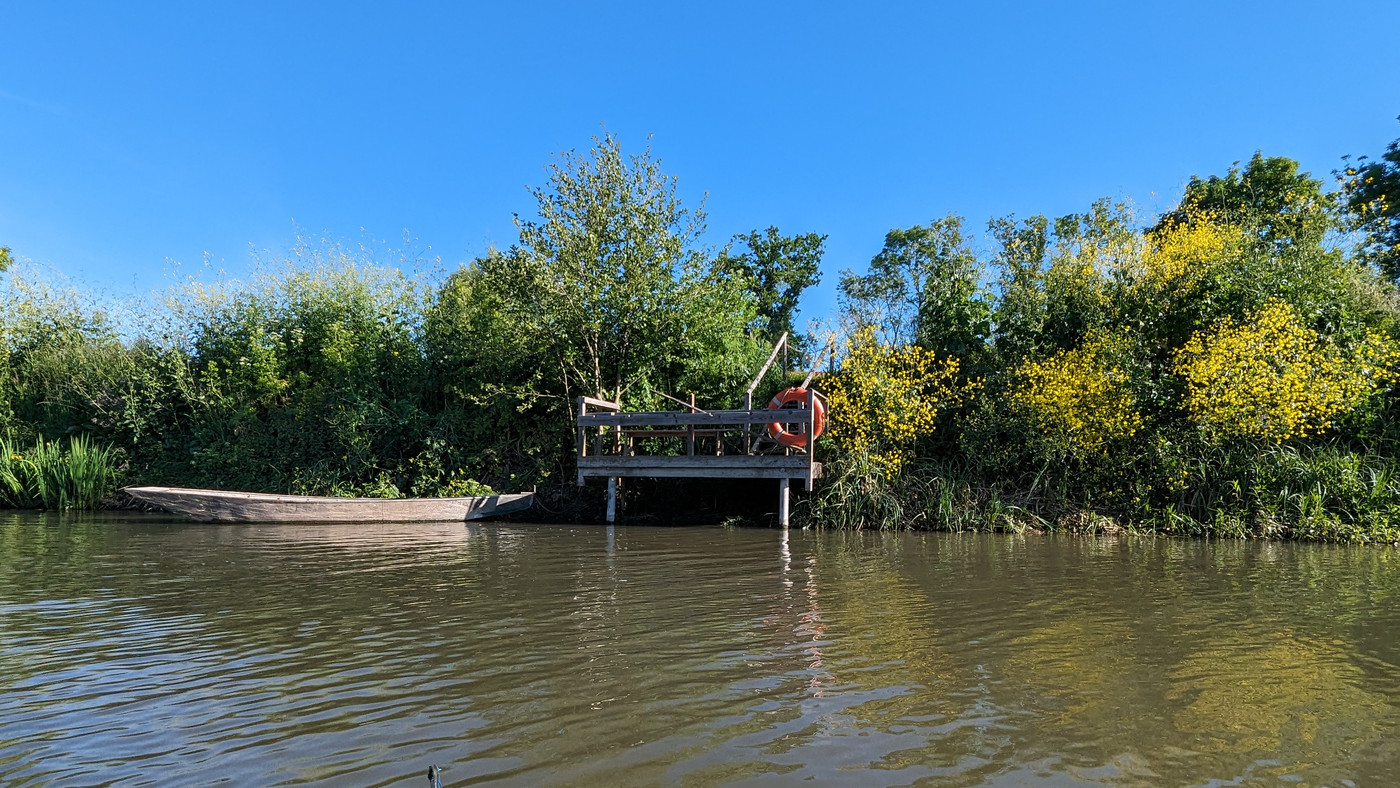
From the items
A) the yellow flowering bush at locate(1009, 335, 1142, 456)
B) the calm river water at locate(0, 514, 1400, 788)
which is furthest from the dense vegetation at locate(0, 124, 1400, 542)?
the calm river water at locate(0, 514, 1400, 788)

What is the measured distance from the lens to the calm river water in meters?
2.94

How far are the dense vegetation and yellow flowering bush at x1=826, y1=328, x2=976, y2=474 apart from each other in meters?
0.05

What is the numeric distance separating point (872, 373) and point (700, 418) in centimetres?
298

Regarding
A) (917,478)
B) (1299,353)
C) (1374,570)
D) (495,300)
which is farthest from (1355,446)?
(495,300)

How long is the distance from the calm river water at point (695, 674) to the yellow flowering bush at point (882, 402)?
5.05 meters

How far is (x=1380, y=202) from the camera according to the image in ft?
62.1

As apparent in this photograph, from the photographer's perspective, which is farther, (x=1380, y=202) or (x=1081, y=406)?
(x=1380, y=202)

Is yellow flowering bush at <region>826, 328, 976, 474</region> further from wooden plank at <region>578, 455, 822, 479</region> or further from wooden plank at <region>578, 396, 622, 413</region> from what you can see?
wooden plank at <region>578, 396, 622, 413</region>

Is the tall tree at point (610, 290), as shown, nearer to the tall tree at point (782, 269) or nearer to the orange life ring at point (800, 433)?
the orange life ring at point (800, 433)

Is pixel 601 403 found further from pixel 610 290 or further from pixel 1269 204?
pixel 1269 204

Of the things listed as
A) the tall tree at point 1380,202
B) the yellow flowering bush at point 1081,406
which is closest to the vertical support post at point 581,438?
the yellow flowering bush at point 1081,406

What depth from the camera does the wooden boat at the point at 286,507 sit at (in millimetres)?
13031

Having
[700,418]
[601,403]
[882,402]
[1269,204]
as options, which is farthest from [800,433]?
[1269,204]

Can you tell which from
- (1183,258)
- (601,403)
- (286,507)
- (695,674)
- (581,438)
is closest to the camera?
(695,674)
